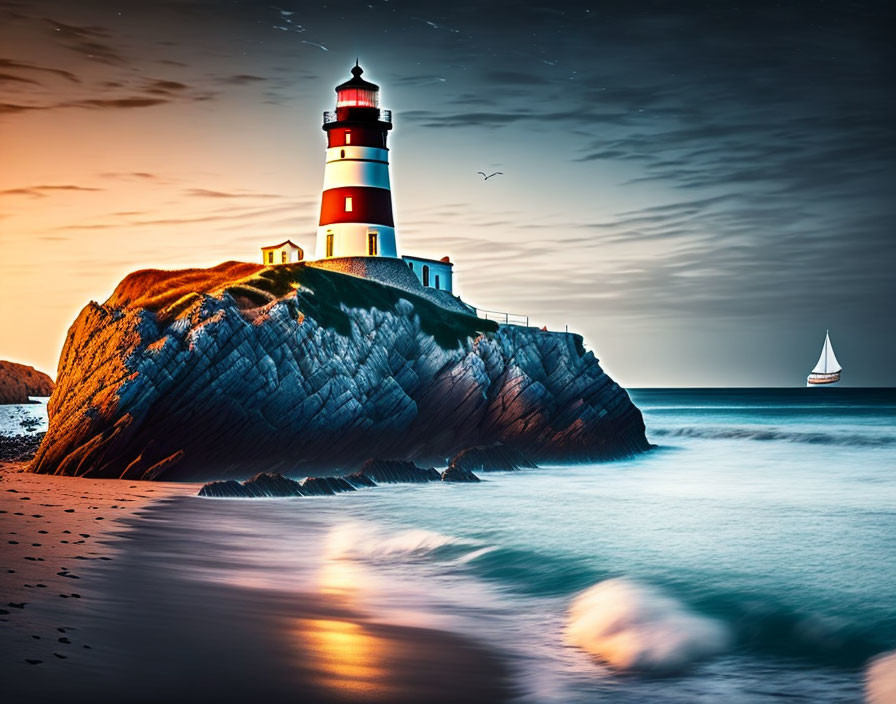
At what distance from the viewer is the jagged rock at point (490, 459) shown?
3144cm

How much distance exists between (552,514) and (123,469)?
12.3 metres

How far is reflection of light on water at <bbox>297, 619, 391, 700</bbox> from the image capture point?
27.7ft

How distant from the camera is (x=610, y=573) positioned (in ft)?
51.2

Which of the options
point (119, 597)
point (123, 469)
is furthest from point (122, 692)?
point (123, 469)

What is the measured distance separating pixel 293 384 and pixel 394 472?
419 centimetres

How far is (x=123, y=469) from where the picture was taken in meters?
25.8

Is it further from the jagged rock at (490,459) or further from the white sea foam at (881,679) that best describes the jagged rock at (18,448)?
the white sea foam at (881,679)

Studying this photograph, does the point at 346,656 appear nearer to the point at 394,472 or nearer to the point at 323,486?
the point at 323,486

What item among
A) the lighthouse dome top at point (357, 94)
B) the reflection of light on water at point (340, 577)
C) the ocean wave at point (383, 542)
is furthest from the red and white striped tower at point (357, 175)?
the reflection of light on water at point (340, 577)

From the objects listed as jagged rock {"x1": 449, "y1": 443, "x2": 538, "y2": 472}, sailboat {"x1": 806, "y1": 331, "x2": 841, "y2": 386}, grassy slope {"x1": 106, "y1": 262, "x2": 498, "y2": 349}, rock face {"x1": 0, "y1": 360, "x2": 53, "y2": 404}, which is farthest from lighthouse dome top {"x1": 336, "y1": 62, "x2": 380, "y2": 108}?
sailboat {"x1": 806, "y1": 331, "x2": 841, "y2": 386}

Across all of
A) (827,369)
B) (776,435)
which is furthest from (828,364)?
(776,435)

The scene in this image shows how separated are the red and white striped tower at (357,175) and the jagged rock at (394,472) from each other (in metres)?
16.1

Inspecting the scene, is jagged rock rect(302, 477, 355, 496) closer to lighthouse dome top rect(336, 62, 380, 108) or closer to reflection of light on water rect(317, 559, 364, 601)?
reflection of light on water rect(317, 559, 364, 601)

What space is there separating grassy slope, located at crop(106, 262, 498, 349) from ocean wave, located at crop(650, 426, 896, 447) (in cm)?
2578
